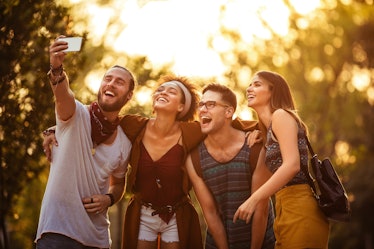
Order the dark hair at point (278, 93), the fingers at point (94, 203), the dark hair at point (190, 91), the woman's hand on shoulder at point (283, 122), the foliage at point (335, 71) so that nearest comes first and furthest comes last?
the woman's hand on shoulder at point (283, 122) < the fingers at point (94, 203) < the dark hair at point (278, 93) < the dark hair at point (190, 91) < the foliage at point (335, 71)

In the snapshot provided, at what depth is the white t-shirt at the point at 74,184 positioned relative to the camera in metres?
5.43

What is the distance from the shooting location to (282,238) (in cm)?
521

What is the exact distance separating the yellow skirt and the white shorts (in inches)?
49.8

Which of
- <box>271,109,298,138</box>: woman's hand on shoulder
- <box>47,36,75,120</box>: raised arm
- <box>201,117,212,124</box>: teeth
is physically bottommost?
<box>201,117,212,124</box>: teeth

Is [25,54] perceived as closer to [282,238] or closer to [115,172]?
[115,172]

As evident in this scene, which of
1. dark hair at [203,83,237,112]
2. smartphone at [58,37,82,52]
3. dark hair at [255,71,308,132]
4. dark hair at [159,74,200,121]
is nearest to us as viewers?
smartphone at [58,37,82,52]

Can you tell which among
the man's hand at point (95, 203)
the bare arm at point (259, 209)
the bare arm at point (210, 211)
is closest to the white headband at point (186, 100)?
the bare arm at point (210, 211)

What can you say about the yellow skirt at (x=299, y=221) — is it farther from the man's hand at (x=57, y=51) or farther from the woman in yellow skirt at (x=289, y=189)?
the man's hand at (x=57, y=51)

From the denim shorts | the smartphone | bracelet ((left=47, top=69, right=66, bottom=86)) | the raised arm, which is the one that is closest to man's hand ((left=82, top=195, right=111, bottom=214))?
the denim shorts

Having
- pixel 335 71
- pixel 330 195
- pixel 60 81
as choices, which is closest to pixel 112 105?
pixel 60 81

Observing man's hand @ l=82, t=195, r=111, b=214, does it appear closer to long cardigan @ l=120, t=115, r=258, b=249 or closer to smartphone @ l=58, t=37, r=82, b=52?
long cardigan @ l=120, t=115, r=258, b=249

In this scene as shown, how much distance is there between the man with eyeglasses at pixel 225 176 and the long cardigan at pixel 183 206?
111mm

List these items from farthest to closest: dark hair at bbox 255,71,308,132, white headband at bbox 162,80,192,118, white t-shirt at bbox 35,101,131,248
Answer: white headband at bbox 162,80,192,118, dark hair at bbox 255,71,308,132, white t-shirt at bbox 35,101,131,248

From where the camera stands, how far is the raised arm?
16.6 feet
